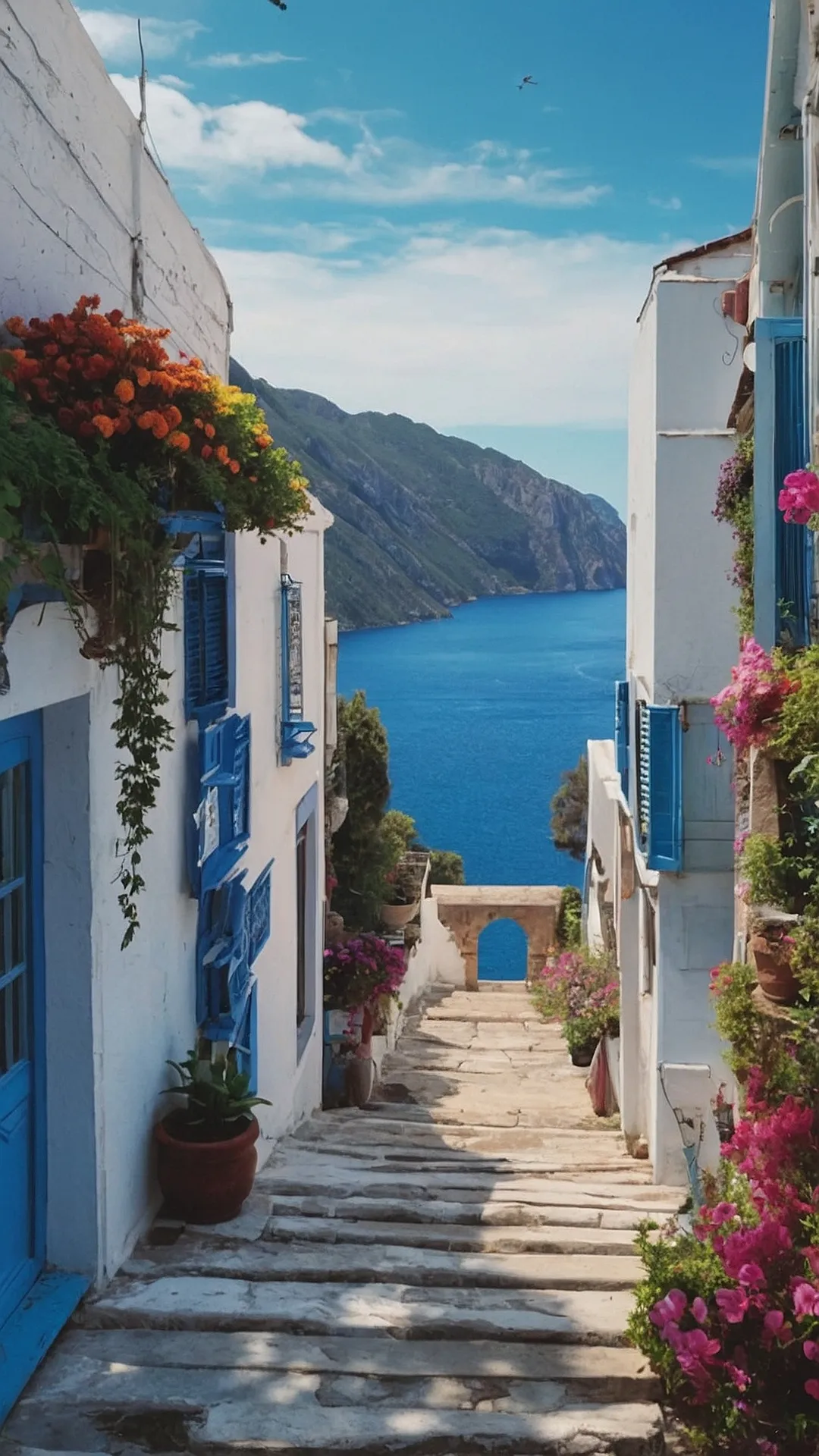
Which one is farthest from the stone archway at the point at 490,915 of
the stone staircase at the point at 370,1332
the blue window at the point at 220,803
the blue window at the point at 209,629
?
the blue window at the point at 209,629

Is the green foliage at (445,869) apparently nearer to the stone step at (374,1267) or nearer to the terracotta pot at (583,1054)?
the terracotta pot at (583,1054)

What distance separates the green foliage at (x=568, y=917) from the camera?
2088cm

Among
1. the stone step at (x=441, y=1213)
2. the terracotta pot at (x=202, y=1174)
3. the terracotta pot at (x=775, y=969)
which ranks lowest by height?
the stone step at (x=441, y=1213)

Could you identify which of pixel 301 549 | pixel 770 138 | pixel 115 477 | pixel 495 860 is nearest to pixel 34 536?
pixel 115 477

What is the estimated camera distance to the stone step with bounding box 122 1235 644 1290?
4879 mm

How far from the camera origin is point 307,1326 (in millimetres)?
4465

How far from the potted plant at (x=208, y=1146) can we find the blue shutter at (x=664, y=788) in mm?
4282

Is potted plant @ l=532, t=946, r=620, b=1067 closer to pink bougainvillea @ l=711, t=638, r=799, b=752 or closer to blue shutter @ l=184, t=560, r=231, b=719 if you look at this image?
blue shutter @ l=184, t=560, r=231, b=719

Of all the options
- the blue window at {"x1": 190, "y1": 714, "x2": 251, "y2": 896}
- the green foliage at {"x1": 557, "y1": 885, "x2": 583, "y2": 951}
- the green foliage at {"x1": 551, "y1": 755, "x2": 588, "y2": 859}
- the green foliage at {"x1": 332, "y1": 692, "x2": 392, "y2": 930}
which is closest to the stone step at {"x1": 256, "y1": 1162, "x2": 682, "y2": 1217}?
the blue window at {"x1": 190, "y1": 714, "x2": 251, "y2": 896}

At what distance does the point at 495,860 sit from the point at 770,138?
61.3 metres

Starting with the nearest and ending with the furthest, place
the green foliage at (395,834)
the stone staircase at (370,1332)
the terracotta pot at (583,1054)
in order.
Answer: the stone staircase at (370,1332) → the terracotta pot at (583,1054) → the green foliage at (395,834)

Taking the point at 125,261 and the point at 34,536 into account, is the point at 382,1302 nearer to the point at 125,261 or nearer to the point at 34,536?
the point at 34,536

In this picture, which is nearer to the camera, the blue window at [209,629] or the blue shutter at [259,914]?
the blue window at [209,629]

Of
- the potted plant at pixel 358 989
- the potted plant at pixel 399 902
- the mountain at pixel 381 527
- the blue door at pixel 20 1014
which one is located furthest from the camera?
the mountain at pixel 381 527
